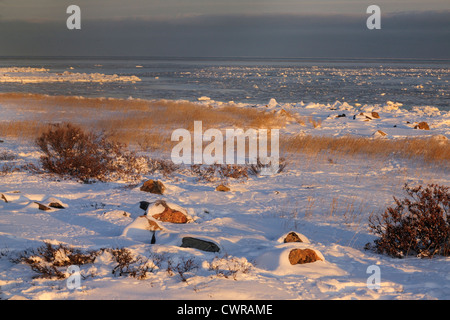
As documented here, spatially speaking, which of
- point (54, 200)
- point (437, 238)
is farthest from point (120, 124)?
point (437, 238)

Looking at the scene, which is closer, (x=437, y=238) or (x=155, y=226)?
(x=437, y=238)

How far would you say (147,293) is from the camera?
3725mm

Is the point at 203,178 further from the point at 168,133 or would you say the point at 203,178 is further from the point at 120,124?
the point at 120,124

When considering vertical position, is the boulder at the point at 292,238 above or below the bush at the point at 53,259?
→ below

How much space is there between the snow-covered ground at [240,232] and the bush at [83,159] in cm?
37

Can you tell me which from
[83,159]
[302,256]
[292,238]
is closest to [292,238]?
[292,238]

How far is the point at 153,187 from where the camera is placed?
8.22 meters

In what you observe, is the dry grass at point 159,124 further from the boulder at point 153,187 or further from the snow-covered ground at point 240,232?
the boulder at point 153,187

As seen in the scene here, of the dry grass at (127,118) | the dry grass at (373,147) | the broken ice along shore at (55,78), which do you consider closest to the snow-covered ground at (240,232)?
the dry grass at (373,147)

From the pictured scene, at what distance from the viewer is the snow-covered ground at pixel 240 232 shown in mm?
3926

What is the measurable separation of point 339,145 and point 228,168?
4.76 meters

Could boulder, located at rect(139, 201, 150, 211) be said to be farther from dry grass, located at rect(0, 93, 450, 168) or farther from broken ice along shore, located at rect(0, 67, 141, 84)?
broken ice along shore, located at rect(0, 67, 141, 84)

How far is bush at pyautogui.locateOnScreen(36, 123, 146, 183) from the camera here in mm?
9070

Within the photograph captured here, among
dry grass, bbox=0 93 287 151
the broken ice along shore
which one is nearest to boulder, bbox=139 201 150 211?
dry grass, bbox=0 93 287 151
